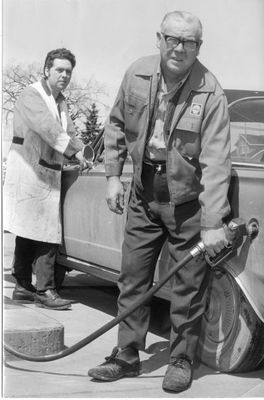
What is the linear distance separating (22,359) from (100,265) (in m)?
1.29

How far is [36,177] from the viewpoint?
541cm

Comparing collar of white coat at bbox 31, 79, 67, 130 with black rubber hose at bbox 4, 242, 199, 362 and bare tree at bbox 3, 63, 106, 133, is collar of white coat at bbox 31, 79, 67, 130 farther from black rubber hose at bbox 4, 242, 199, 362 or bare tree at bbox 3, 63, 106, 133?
black rubber hose at bbox 4, 242, 199, 362

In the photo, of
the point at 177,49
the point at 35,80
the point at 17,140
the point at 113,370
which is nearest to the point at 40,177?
the point at 17,140

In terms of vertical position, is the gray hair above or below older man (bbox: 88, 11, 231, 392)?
above

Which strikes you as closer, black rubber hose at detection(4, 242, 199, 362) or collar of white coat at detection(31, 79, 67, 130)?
black rubber hose at detection(4, 242, 199, 362)

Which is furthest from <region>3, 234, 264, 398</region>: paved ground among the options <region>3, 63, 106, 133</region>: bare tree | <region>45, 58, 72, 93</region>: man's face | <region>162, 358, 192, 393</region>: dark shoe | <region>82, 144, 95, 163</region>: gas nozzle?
<region>45, 58, 72, 93</region>: man's face

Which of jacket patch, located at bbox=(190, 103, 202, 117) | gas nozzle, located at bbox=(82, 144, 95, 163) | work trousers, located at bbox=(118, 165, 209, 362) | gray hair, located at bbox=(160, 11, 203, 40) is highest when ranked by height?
gray hair, located at bbox=(160, 11, 203, 40)

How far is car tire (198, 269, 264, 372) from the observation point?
392 cm

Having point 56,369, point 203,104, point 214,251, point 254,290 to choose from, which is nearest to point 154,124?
point 203,104

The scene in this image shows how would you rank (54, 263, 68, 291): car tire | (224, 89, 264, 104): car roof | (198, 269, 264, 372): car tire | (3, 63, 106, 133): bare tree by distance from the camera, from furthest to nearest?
1. (54, 263, 68, 291): car tire
2. (224, 89, 264, 104): car roof
3. (3, 63, 106, 133): bare tree
4. (198, 269, 264, 372): car tire

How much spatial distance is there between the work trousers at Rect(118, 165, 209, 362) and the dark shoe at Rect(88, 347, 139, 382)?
38 mm

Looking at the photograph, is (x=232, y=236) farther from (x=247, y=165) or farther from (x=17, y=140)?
(x=17, y=140)

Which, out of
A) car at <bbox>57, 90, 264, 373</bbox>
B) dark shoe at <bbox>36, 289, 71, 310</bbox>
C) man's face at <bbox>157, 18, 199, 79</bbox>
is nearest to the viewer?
man's face at <bbox>157, 18, 199, 79</bbox>

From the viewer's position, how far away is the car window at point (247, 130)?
4.34m
